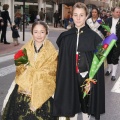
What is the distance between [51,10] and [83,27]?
103 feet

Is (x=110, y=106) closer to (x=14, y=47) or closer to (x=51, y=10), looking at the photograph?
(x=14, y=47)

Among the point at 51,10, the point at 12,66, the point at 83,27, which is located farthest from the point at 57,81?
the point at 51,10

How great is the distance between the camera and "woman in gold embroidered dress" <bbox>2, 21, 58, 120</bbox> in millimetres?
3215

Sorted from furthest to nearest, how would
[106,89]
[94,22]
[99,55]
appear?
[94,22]
[106,89]
[99,55]

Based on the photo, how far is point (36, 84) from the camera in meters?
3.21

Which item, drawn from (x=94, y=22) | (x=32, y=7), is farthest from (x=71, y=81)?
(x=32, y=7)

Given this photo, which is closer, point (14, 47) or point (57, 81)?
point (57, 81)

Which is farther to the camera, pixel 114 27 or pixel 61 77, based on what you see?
pixel 114 27

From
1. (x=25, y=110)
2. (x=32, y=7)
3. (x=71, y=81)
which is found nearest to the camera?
(x=71, y=81)

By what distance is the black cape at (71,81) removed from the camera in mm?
3107

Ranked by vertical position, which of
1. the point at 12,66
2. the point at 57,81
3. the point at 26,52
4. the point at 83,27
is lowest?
the point at 12,66

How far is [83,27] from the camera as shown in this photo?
3.12 metres

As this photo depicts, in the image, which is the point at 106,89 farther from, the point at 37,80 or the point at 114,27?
the point at 37,80

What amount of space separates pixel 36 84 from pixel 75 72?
1.52 ft
